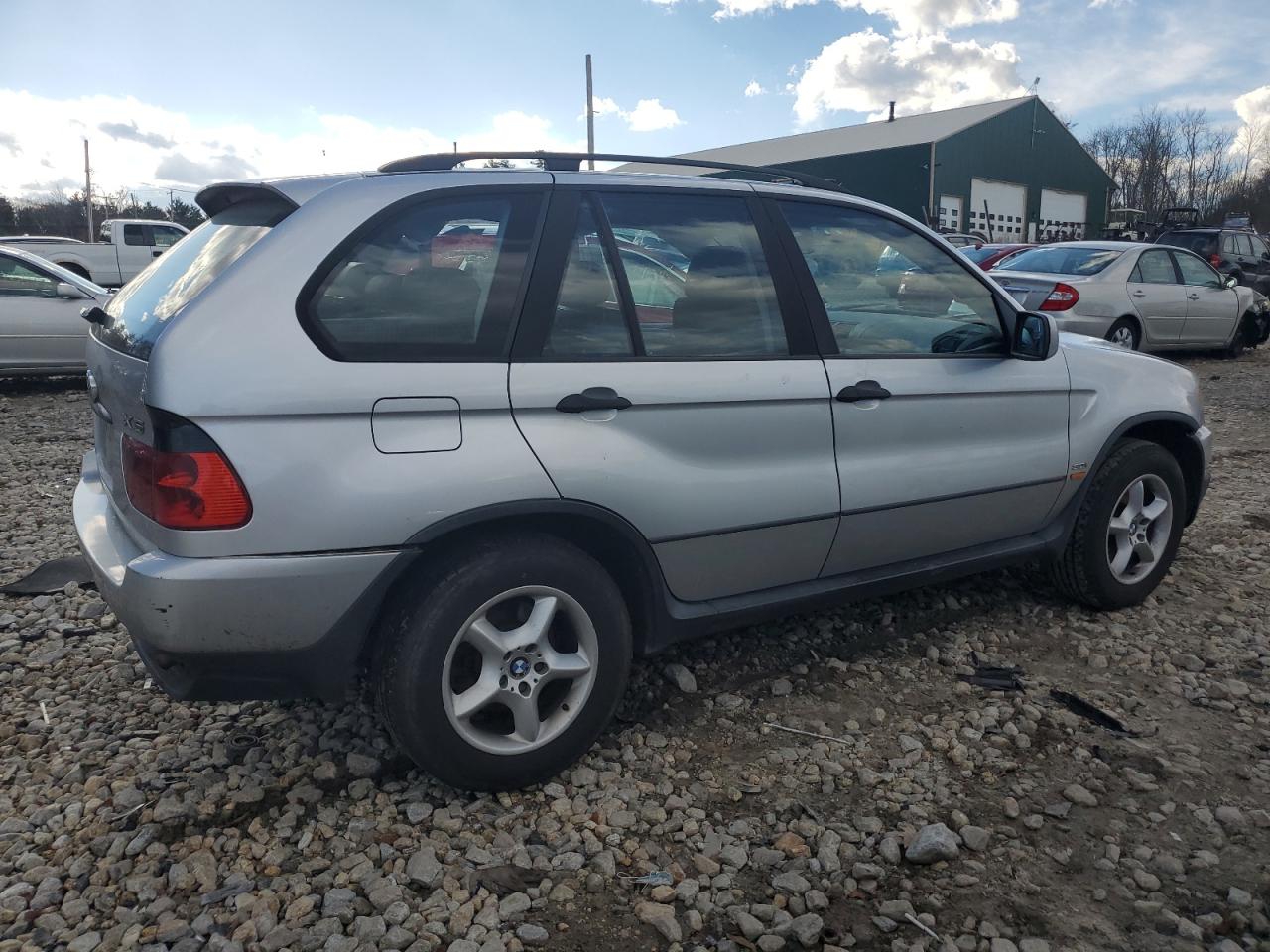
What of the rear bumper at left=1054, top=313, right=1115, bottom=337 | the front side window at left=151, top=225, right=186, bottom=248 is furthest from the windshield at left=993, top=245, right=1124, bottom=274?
the front side window at left=151, top=225, right=186, bottom=248

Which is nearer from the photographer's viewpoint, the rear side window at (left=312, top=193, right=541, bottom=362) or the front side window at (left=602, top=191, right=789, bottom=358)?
the rear side window at (left=312, top=193, right=541, bottom=362)

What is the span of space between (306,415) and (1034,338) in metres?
2.68

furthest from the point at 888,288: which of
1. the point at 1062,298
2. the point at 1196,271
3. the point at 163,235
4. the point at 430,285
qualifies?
the point at 163,235

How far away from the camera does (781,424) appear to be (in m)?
3.06

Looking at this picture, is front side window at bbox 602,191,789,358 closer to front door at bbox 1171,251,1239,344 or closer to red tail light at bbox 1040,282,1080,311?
red tail light at bbox 1040,282,1080,311

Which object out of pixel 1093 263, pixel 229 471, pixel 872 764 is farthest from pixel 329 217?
pixel 1093 263

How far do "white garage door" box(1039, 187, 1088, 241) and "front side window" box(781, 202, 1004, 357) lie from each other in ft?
131

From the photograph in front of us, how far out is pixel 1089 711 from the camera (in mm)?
3320

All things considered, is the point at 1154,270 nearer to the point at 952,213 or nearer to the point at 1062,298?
the point at 1062,298

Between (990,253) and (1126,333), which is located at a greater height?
(990,253)

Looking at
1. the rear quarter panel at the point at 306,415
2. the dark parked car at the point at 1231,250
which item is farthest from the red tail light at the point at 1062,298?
the rear quarter panel at the point at 306,415

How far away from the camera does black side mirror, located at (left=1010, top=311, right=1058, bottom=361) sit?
3.61m

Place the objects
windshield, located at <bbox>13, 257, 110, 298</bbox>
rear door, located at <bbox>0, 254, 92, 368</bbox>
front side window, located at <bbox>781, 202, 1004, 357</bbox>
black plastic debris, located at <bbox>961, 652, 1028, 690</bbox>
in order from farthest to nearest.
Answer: windshield, located at <bbox>13, 257, 110, 298</bbox>
rear door, located at <bbox>0, 254, 92, 368</bbox>
black plastic debris, located at <bbox>961, 652, 1028, 690</bbox>
front side window, located at <bbox>781, 202, 1004, 357</bbox>

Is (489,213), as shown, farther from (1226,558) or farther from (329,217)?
(1226,558)
